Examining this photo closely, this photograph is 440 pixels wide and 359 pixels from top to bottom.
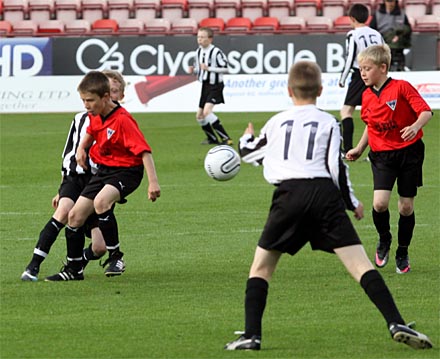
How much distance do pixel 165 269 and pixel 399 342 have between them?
3575mm

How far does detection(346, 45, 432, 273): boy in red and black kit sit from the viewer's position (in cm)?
934

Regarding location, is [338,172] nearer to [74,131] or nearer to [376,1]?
[74,131]

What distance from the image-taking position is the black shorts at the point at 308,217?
6715 millimetres

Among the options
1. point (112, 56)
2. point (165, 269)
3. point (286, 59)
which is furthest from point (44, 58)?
→ point (165, 269)

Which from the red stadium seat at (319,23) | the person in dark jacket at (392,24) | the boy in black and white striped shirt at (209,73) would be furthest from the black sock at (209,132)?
the red stadium seat at (319,23)

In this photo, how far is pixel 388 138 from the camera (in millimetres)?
9508

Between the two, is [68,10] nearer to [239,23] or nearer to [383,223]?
[239,23]

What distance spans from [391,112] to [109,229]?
242 centimetres

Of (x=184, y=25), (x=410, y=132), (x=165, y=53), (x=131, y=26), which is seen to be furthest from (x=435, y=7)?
(x=410, y=132)

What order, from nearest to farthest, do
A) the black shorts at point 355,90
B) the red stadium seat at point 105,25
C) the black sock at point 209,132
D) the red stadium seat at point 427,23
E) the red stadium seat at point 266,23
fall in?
the black shorts at point 355,90 → the black sock at point 209,132 → the red stadium seat at point 427,23 → the red stadium seat at point 266,23 → the red stadium seat at point 105,25

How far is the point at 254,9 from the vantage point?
32.1m

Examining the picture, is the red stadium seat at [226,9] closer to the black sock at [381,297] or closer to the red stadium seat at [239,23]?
the red stadium seat at [239,23]

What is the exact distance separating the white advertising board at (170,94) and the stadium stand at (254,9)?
20.4ft

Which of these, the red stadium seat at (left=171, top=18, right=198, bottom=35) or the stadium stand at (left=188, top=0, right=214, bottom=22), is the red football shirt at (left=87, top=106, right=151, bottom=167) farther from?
the stadium stand at (left=188, top=0, right=214, bottom=22)
